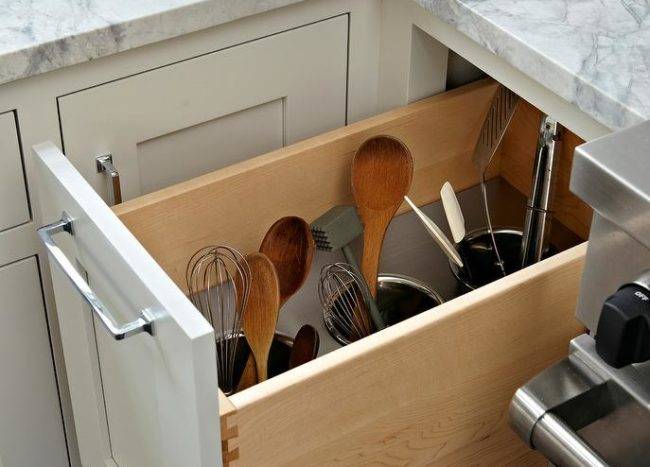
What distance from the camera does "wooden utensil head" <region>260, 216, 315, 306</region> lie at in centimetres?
106

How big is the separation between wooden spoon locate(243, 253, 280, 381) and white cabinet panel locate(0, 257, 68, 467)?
245 mm

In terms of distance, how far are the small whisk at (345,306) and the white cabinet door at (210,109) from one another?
19 centimetres

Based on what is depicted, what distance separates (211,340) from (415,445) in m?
0.28

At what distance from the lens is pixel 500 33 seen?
0.98m

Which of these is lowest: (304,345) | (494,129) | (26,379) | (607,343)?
(26,379)

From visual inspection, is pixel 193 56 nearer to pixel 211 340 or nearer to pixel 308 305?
pixel 308 305

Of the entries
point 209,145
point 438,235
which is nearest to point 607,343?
point 438,235

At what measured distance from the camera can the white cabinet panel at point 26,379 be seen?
42.2 inches

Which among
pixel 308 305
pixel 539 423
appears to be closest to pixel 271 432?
pixel 539 423

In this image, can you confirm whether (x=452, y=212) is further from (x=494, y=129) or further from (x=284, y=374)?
(x=284, y=374)

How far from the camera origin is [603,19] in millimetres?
1001

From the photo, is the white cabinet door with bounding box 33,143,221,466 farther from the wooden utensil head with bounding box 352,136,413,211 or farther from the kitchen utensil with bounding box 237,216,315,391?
the wooden utensil head with bounding box 352,136,413,211

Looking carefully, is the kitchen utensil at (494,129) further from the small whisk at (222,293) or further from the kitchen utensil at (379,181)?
the small whisk at (222,293)

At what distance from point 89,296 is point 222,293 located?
0.73 ft
